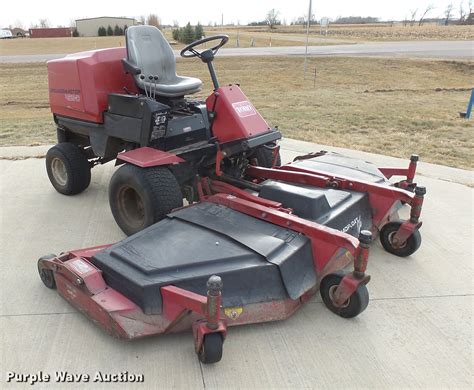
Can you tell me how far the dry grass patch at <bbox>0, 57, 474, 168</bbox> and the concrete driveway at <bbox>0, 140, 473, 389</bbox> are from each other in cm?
308

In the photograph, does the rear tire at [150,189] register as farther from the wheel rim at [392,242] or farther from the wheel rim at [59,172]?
the wheel rim at [392,242]

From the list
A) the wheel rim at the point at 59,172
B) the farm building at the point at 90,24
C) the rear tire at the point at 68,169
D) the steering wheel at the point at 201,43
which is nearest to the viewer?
the steering wheel at the point at 201,43

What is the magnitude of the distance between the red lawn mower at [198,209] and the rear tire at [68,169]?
0.04ft

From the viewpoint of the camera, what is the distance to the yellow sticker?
84.9 inches

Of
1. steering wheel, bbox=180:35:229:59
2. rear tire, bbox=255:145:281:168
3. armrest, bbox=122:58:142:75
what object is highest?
steering wheel, bbox=180:35:229:59

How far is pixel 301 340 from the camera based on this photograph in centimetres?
222

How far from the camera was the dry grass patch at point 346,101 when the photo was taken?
6.33 meters

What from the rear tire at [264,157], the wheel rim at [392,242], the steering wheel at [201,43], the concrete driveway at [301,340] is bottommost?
the concrete driveway at [301,340]

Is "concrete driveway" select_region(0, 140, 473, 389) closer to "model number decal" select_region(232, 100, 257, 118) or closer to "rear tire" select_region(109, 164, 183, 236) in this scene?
"rear tire" select_region(109, 164, 183, 236)

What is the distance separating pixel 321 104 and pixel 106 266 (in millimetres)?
8033

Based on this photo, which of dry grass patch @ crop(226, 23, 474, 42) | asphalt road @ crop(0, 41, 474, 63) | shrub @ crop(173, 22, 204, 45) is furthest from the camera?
dry grass patch @ crop(226, 23, 474, 42)

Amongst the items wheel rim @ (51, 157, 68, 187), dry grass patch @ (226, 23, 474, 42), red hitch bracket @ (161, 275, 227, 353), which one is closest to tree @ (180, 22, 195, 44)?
dry grass patch @ (226, 23, 474, 42)

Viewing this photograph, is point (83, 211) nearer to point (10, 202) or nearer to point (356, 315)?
point (10, 202)

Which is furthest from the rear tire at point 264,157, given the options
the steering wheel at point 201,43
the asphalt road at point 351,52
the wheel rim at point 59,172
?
the asphalt road at point 351,52
